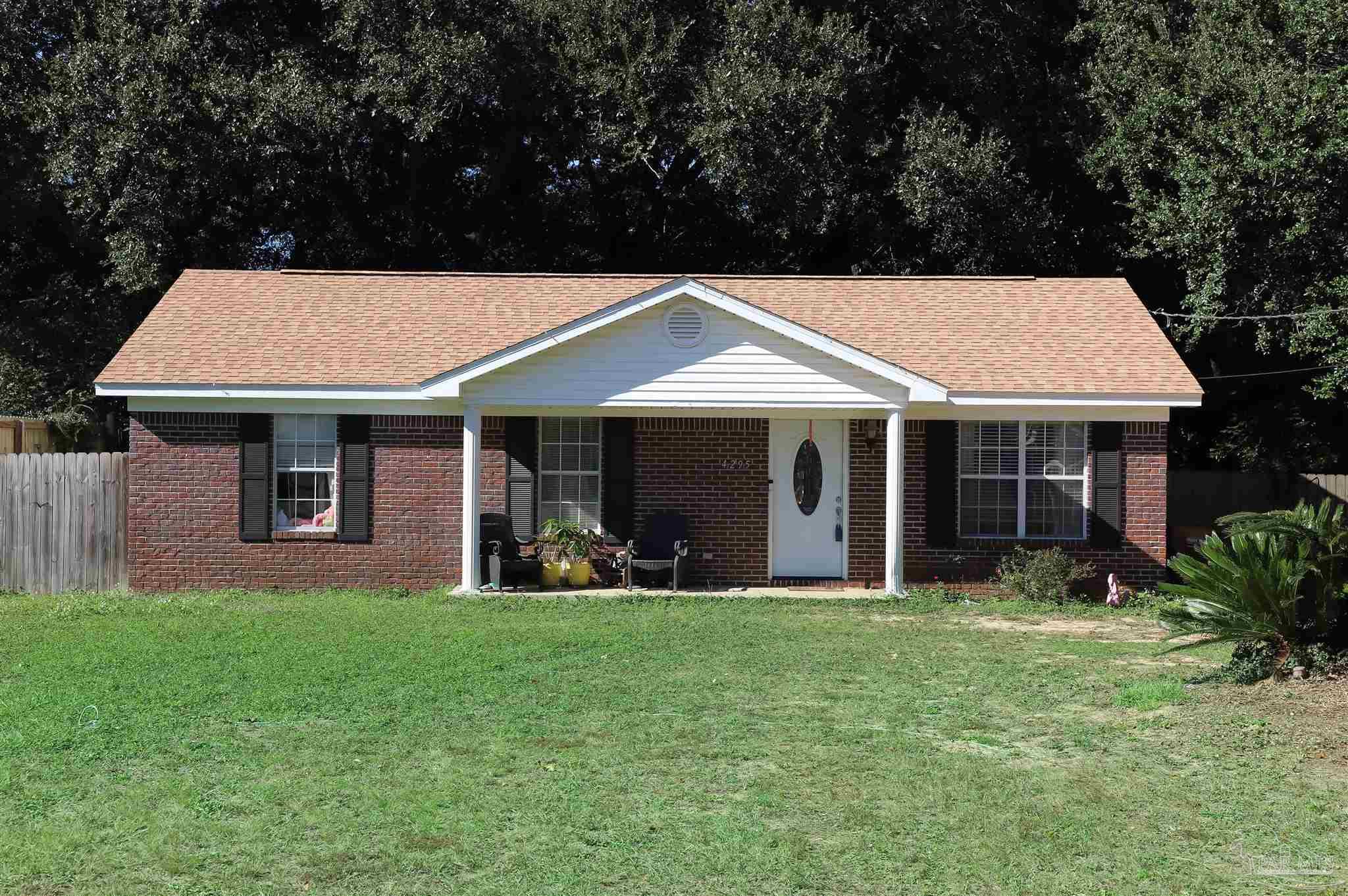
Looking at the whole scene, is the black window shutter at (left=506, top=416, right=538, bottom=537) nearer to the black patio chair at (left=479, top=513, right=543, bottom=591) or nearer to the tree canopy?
the black patio chair at (left=479, top=513, right=543, bottom=591)

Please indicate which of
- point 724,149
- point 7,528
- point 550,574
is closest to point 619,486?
point 550,574

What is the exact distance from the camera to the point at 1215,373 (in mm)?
27391

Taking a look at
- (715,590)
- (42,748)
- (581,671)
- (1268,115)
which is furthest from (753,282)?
(42,748)

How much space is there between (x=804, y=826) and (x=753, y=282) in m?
15.2

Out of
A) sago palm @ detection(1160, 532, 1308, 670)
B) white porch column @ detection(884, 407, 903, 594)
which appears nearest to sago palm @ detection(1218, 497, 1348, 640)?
sago palm @ detection(1160, 532, 1308, 670)

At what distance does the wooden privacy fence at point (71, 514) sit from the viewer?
18.1m

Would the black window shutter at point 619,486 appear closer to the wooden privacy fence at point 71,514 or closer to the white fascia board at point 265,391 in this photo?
the white fascia board at point 265,391

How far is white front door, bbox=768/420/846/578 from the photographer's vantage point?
1847 cm

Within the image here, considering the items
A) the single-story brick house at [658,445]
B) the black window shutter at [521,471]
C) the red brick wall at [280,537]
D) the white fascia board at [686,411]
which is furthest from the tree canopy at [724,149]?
the black window shutter at [521,471]

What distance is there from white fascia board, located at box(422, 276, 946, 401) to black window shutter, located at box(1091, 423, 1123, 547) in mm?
2410

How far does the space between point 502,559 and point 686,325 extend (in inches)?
149

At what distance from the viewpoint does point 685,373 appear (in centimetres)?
1714

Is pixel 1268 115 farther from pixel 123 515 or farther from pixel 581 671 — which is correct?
pixel 123 515

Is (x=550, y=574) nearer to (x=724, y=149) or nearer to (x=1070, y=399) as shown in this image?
(x=1070, y=399)
